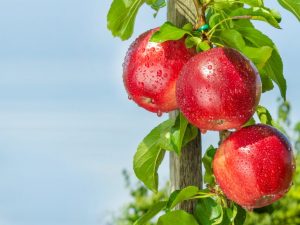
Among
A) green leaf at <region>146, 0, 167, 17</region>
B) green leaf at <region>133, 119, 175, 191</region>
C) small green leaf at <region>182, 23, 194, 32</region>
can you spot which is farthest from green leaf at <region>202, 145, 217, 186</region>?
green leaf at <region>146, 0, 167, 17</region>

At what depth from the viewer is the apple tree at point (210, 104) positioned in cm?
165

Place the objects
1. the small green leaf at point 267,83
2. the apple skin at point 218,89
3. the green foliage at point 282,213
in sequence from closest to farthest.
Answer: the apple skin at point 218,89, the small green leaf at point 267,83, the green foliage at point 282,213

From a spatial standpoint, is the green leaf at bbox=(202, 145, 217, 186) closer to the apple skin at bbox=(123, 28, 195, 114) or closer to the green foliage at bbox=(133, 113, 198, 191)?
the green foliage at bbox=(133, 113, 198, 191)

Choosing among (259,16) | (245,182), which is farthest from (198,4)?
(245,182)

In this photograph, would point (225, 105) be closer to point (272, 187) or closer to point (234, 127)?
point (234, 127)

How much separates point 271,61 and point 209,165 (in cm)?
31

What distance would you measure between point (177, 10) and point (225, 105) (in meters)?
0.41

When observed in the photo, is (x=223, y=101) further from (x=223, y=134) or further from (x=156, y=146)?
(x=156, y=146)

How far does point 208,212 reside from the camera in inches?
73.0

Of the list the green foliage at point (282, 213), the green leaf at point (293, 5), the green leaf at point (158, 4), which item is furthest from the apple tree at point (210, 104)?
the green foliage at point (282, 213)

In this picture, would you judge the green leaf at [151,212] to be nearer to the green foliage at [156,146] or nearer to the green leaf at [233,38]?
the green foliage at [156,146]

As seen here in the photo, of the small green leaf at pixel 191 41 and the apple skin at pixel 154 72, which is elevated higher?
the small green leaf at pixel 191 41

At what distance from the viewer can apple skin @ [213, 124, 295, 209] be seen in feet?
5.55

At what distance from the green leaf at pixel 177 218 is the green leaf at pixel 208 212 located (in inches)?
1.2
